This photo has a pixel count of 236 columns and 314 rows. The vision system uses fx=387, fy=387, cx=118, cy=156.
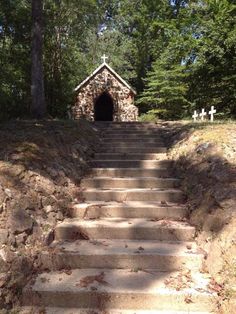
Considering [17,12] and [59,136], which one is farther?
[17,12]

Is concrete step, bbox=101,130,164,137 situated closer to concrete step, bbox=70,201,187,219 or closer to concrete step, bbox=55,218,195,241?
concrete step, bbox=70,201,187,219

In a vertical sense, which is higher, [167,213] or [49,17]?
[49,17]

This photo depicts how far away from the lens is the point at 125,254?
4137mm

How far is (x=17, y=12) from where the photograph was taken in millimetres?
14031

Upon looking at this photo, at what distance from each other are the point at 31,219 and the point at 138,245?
125 centimetres

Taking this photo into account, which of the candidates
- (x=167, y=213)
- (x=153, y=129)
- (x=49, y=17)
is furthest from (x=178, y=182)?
(x=49, y=17)

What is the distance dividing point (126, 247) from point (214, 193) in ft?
4.14

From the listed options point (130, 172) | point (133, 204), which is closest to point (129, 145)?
point (130, 172)

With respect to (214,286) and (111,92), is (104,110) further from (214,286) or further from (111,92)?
(214,286)

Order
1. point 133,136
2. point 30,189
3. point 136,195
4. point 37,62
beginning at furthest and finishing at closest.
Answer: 1. point 37,62
2. point 133,136
3. point 136,195
4. point 30,189

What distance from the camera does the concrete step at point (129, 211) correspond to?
16.6 ft

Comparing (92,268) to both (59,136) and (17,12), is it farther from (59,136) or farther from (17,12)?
(17,12)

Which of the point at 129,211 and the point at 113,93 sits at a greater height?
the point at 113,93

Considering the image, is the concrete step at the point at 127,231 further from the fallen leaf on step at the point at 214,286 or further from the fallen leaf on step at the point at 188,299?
the fallen leaf on step at the point at 188,299
